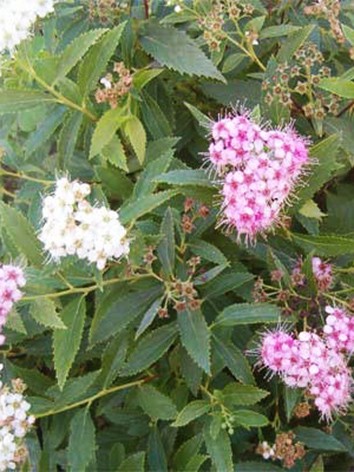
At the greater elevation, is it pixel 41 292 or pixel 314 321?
pixel 41 292

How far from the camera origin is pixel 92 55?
200cm

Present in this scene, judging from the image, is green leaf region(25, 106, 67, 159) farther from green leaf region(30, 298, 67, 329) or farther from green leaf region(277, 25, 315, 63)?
green leaf region(277, 25, 315, 63)

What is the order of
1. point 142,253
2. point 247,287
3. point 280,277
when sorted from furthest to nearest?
point 247,287 → point 280,277 → point 142,253

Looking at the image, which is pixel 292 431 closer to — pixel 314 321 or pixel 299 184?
pixel 314 321

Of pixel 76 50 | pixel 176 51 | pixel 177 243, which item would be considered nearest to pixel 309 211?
pixel 177 243

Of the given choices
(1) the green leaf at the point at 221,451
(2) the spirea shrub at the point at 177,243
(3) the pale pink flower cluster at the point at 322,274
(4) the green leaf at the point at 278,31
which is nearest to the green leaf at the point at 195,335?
(2) the spirea shrub at the point at 177,243

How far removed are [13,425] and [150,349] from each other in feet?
1.29

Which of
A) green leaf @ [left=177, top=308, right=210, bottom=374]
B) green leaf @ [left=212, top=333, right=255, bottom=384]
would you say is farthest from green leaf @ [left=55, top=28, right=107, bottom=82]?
green leaf @ [left=212, top=333, right=255, bottom=384]

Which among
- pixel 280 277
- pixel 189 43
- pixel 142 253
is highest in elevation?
pixel 189 43

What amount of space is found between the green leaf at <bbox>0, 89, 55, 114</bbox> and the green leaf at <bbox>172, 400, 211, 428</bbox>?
88 centimetres

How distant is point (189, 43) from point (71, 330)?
85cm

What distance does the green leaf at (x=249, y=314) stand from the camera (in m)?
1.87

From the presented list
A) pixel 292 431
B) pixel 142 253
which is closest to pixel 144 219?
pixel 142 253

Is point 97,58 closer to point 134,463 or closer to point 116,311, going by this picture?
point 116,311
